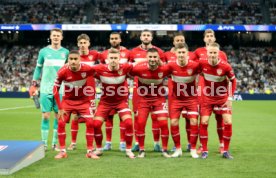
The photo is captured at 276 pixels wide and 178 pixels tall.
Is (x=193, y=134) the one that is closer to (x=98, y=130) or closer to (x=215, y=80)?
(x=215, y=80)

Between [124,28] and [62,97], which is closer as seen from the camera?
[62,97]

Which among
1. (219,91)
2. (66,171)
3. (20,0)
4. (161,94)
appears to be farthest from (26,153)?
(20,0)

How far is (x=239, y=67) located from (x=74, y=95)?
29858 millimetres

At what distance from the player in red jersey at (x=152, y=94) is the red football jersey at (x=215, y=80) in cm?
69

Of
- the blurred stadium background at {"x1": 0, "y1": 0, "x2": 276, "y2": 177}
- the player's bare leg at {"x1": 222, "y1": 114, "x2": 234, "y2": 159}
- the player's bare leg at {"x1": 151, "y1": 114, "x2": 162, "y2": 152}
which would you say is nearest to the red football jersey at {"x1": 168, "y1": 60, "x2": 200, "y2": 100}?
the player's bare leg at {"x1": 151, "y1": 114, "x2": 162, "y2": 152}

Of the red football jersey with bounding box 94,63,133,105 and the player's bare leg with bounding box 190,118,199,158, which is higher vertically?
the red football jersey with bounding box 94,63,133,105

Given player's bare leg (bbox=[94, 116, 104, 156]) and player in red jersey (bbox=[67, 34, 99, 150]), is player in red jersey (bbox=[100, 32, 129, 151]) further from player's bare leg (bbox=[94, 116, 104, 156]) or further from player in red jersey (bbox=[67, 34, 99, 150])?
player's bare leg (bbox=[94, 116, 104, 156])

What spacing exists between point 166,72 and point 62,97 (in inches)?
77.0

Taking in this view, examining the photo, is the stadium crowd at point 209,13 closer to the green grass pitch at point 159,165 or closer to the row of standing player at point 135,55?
the green grass pitch at point 159,165

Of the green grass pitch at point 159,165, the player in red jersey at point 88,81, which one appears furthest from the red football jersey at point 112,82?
the green grass pitch at point 159,165

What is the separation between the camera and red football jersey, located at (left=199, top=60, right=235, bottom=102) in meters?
7.77

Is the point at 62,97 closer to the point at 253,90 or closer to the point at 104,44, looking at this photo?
the point at 253,90

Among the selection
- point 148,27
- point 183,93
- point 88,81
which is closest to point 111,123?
point 88,81

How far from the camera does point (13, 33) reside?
127 feet
